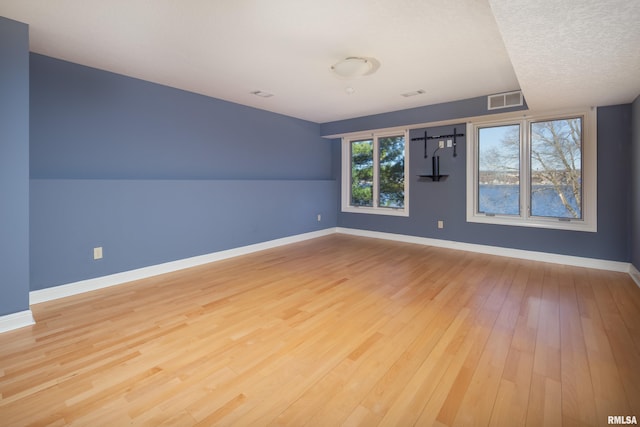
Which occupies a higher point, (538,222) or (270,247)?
(538,222)

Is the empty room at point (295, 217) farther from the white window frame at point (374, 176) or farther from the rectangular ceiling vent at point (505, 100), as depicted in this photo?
the white window frame at point (374, 176)

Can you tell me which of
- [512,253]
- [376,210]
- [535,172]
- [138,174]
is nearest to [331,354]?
[138,174]

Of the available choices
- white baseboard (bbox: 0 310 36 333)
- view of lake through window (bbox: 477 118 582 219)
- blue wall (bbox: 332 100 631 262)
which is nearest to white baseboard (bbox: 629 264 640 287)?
blue wall (bbox: 332 100 631 262)

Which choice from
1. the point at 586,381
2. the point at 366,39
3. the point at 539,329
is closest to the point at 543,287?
the point at 539,329

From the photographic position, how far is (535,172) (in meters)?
4.53

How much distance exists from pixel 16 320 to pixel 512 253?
5.92m

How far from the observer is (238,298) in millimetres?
3049

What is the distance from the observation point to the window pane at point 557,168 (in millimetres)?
4234

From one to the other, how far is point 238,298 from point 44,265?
1933 millimetres

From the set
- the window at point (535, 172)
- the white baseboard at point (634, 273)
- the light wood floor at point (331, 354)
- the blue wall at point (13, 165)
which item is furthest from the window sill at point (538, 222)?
the blue wall at point (13, 165)

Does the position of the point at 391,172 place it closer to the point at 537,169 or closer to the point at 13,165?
the point at 537,169

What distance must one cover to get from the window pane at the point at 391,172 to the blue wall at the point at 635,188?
10.5 feet

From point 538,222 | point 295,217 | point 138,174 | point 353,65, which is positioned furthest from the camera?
point 295,217

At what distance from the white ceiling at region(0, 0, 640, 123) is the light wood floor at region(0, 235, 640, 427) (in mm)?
2161
